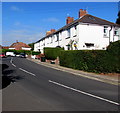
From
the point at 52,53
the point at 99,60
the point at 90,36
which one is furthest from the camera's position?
the point at 52,53

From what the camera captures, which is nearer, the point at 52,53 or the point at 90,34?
the point at 90,34

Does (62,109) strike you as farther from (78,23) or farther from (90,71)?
(78,23)

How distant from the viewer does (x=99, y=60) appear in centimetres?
1527

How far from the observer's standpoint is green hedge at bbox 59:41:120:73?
47.2 feet

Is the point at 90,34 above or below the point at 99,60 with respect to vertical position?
above

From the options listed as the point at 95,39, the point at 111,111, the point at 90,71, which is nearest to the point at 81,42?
the point at 95,39

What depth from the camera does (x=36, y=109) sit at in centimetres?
544

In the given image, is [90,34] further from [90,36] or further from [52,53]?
[52,53]

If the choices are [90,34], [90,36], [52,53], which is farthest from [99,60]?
[52,53]

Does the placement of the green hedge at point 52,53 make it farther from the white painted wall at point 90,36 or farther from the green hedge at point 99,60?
the green hedge at point 99,60

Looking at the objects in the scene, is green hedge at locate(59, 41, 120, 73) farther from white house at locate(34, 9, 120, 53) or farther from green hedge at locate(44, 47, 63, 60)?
green hedge at locate(44, 47, 63, 60)

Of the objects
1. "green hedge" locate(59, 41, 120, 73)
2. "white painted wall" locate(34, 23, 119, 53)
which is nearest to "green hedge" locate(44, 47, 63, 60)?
"white painted wall" locate(34, 23, 119, 53)

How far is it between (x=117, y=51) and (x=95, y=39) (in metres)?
12.6

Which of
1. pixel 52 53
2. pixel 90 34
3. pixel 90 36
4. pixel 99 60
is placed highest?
pixel 90 34
